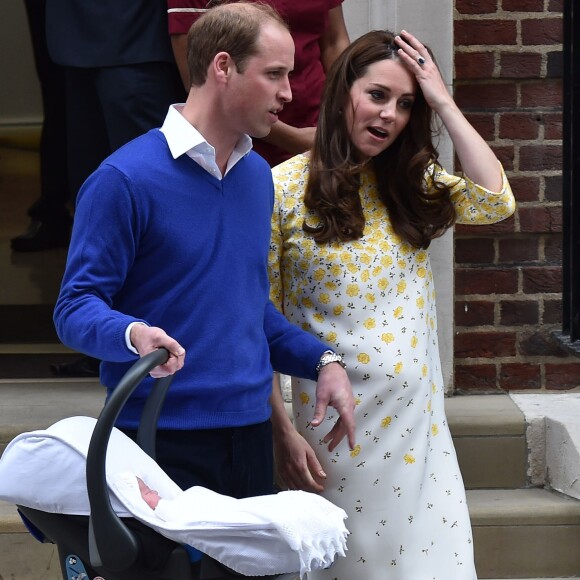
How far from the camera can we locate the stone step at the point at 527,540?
3.57m

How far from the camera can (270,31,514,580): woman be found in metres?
2.63

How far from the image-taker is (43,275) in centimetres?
534

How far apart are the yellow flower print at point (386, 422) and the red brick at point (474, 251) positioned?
5.06ft

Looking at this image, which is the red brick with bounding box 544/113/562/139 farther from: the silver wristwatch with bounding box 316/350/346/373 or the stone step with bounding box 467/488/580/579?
the silver wristwatch with bounding box 316/350/346/373

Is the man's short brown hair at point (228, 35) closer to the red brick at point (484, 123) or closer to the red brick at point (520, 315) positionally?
the red brick at point (484, 123)

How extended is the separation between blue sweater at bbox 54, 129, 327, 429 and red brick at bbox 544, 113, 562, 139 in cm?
203

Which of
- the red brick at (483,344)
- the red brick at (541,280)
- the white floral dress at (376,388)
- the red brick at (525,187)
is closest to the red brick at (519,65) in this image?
the red brick at (525,187)

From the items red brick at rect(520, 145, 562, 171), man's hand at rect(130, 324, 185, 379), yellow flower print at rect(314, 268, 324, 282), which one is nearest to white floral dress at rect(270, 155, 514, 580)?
yellow flower print at rect(314, 268, 324, 282)

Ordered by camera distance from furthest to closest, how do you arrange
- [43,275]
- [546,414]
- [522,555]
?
[43,275] → [546,414] → [522,555]

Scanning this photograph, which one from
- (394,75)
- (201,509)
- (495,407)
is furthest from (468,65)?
(201,509)

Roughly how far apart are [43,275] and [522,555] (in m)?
2.65

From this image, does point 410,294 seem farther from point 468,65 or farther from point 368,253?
point 468,65

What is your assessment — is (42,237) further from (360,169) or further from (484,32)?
(360,169)

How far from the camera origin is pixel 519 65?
405 cm
